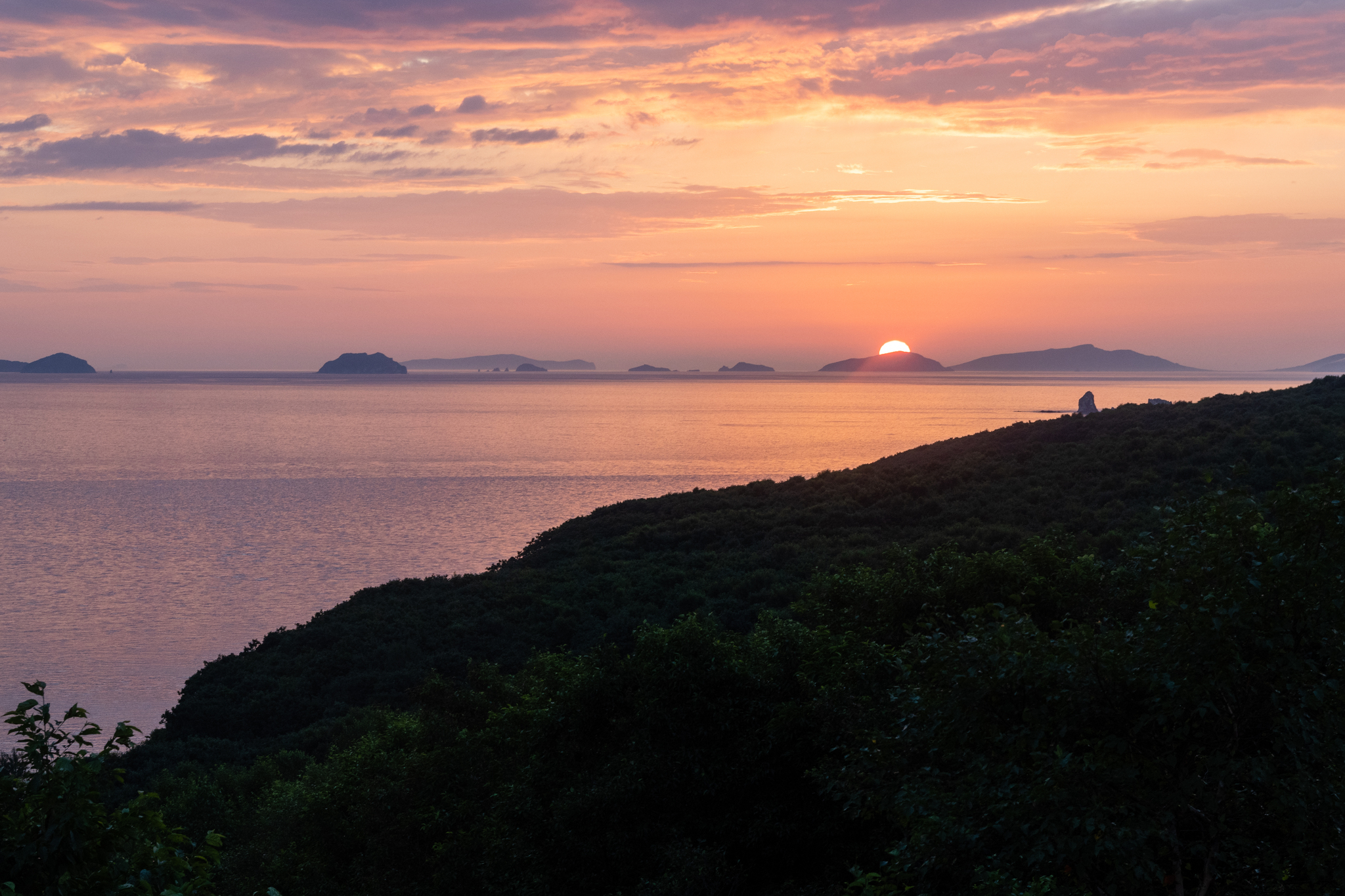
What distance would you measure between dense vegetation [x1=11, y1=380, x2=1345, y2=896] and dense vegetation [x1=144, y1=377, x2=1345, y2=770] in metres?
0.48

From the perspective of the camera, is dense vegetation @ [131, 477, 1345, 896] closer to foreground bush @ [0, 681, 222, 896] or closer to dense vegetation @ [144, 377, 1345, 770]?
foreground bush @ [0, 681, 222, 896]

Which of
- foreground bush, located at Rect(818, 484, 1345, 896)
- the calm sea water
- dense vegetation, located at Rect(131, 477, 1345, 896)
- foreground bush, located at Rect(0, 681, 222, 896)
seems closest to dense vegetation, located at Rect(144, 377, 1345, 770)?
the calm sea water

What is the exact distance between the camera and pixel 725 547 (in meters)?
48.2

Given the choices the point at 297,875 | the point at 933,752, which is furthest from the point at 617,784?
the point at 297,875

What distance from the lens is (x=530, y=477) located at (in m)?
107

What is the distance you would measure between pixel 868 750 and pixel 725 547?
121ft

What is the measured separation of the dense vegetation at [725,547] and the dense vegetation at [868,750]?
0.48 m

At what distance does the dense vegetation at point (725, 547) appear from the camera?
34.5m

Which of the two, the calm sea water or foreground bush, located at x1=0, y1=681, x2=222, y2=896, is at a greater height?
foreground bush, located at x1=0, y1=681, x2=222, y2=896

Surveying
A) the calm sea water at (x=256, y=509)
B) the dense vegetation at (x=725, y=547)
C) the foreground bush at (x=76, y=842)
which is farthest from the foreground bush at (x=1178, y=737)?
the calm sea water at (x=256, y=509)

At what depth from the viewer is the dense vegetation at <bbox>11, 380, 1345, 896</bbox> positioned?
7445 millimetres

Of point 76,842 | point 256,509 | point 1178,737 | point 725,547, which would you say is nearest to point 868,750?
point 1178,737

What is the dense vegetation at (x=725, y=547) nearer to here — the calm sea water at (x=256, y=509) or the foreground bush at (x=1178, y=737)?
the calm sea water at (x=256, y=509)

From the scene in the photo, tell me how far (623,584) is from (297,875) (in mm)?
25842
